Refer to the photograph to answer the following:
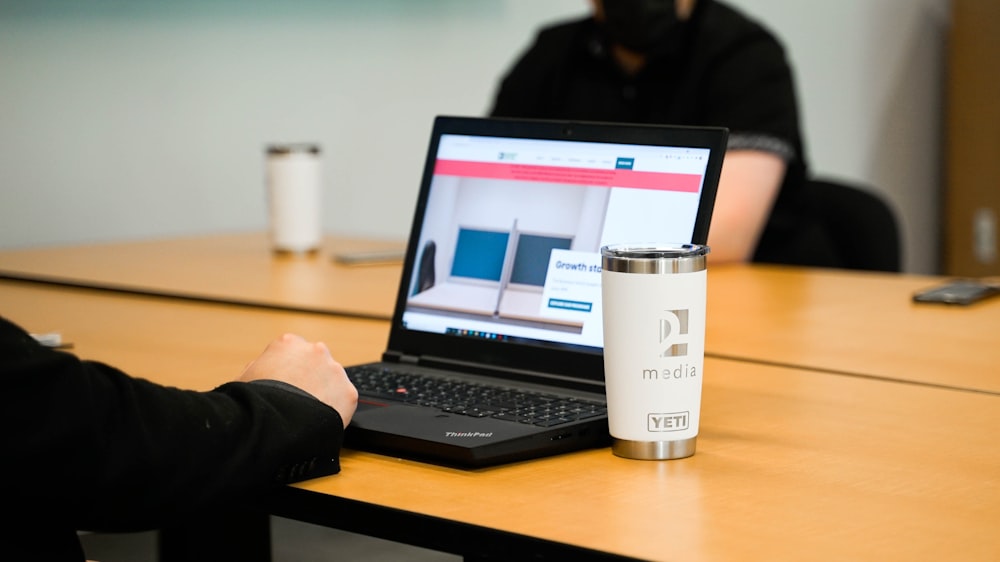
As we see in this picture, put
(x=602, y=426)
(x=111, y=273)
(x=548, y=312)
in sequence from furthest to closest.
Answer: (x=111, y=273) → (x=548, y=312) → (x=602, y=426)

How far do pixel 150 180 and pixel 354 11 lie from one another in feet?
2.33

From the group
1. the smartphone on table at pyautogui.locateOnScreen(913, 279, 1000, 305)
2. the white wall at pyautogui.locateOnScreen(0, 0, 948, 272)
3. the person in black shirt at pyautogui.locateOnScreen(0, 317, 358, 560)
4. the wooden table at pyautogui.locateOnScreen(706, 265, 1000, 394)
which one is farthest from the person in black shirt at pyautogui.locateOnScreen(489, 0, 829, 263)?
the person in black shirt at pyautogui.locateOnScreen(0, 317, 358, 560)

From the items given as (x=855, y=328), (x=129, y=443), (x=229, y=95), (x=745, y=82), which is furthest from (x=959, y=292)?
(x=229, y=95)

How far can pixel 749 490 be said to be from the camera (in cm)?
81

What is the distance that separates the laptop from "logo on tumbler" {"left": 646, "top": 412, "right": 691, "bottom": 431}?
5cm

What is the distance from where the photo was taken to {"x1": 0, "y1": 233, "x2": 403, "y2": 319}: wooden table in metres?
1.69

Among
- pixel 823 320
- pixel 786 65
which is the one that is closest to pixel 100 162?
pixel 786 65

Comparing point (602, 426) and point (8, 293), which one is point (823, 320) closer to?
point (602, 426)

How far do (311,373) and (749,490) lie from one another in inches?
13.4

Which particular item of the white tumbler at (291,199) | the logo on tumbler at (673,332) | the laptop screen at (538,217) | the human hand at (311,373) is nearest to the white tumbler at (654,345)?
the logo on tumbler at (673,332)

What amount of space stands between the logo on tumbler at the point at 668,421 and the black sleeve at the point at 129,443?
0.23 metres

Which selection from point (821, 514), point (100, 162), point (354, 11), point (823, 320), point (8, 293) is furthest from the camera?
point (354, 11)

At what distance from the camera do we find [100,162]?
2713 mm

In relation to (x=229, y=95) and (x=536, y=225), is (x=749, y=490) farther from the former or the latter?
(x=229, y=95)
